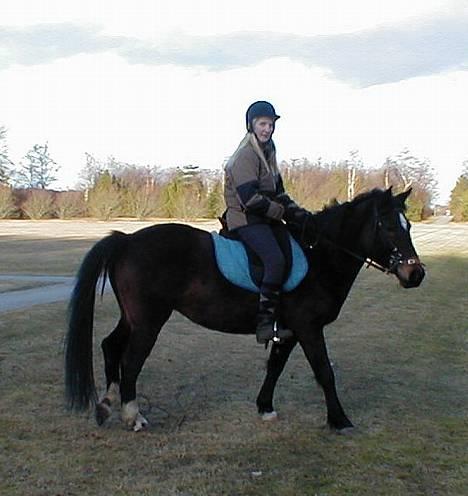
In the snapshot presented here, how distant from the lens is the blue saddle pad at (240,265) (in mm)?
6027

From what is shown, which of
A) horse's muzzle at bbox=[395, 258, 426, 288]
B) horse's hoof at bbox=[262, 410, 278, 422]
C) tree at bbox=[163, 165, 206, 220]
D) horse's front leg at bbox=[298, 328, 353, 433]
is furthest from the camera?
tree at bbox=[163, 165, 206, 220]

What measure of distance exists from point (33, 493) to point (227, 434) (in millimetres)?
1895

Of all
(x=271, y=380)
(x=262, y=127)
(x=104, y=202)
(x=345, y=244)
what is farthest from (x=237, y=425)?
(x=104, y=202)

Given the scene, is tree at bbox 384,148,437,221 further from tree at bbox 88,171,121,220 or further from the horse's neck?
the horse's neck

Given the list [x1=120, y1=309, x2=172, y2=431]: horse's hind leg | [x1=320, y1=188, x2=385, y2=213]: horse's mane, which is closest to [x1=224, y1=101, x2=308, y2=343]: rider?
[x1=320, y1=188, x2=385, y2=213]: horse's mane

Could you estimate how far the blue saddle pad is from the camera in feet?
19.8

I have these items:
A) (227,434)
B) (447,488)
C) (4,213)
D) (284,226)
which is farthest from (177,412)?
(4,213)

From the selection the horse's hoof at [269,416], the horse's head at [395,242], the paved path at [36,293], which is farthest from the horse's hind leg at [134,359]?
the paved path at [36,293]

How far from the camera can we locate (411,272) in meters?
5.91

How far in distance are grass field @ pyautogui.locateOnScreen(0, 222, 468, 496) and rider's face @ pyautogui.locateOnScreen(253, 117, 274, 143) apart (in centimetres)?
257

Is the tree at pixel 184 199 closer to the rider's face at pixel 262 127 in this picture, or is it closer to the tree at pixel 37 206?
the tree at pixel 37 206

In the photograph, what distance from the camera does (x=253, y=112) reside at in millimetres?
6074

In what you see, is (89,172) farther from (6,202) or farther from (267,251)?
(267,251)

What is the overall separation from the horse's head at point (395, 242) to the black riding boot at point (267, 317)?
1000 mm
